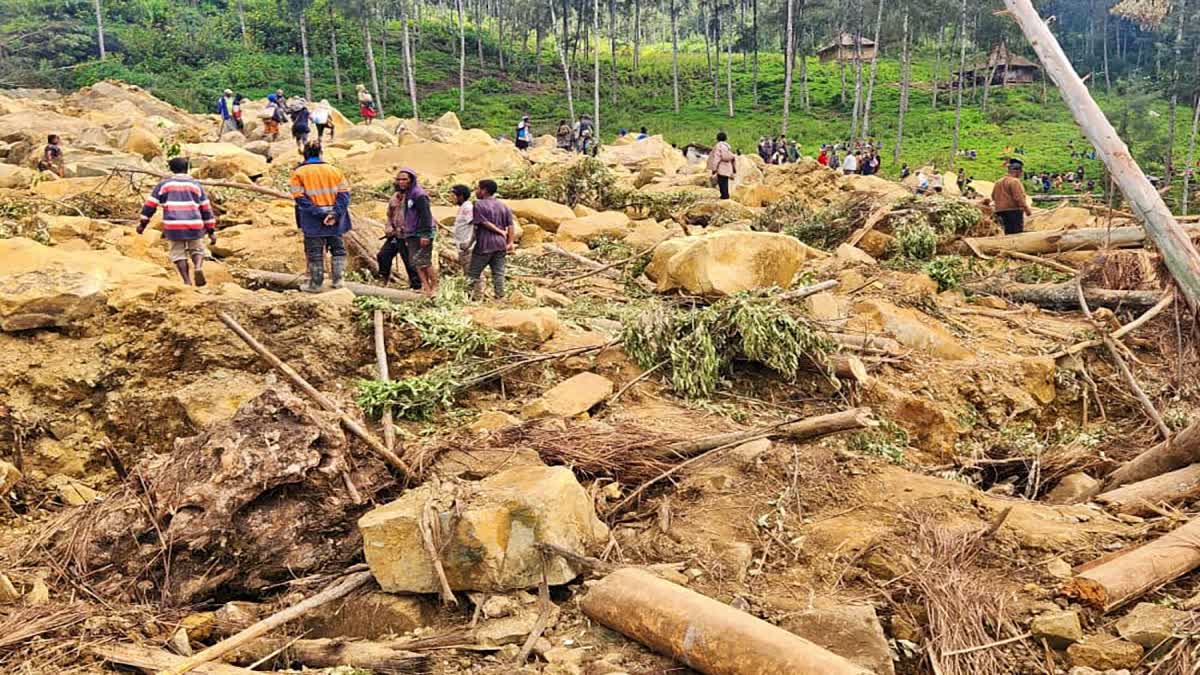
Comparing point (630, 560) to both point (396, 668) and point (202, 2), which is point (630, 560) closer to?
point (396, 668)

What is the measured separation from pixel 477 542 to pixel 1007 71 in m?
53.5

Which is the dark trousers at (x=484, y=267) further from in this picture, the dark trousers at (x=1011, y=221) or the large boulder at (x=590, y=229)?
the dark trousers at (x=1011, y=221)

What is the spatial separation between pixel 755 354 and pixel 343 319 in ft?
10.3

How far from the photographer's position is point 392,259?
917 cm

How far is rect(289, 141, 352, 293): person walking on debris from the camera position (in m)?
7.98

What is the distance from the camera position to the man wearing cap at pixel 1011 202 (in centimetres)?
1210

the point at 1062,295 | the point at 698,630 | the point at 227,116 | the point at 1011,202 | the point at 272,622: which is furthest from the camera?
the point at 227,116

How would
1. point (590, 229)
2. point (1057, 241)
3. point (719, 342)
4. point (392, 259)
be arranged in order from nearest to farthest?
1. point (719, 342)
2. point (392, 259)
3. point (1057, 241)
4. point (590, 229)

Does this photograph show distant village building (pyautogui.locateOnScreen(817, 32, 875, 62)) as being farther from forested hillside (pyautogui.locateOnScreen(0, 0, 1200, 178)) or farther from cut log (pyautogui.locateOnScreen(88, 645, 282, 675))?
cut log (pyautogui.locateOnScreen(88, 645, 282, 675))

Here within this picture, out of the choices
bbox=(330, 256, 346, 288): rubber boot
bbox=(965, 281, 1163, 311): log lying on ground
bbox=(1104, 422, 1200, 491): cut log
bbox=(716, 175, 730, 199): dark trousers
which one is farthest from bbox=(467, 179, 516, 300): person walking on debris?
bbox=(716, 175, 730, 199): dark trousers

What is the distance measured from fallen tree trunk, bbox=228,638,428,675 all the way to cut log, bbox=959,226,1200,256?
1003 cm

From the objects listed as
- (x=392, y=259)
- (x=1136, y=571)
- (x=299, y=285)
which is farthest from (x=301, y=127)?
(x=1136, y=571)

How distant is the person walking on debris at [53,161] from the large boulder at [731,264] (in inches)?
392

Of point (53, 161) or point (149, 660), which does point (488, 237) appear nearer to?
point (149, 660)
